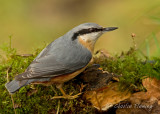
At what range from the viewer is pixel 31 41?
6672 millimetres

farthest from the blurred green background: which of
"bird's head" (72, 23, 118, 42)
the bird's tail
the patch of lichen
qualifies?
the bird's tail

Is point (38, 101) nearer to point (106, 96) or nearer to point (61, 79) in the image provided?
point (61, 79)

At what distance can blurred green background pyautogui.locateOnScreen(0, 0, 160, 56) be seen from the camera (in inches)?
255

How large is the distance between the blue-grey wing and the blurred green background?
3.08 m

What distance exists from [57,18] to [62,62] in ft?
16.1

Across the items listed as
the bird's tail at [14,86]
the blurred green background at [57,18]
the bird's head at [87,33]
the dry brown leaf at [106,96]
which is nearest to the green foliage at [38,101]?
the dry brown leaf at [106,96]

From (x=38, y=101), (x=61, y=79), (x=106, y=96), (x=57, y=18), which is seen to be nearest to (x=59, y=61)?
(x=61, y=79)

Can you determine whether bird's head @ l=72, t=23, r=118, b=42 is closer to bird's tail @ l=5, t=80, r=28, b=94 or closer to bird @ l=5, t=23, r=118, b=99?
bird @ l=5, t=23, r=118, b=99

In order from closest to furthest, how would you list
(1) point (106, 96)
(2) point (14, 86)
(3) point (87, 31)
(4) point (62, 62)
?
1. (2) point (14, 86)
2. (1) point (106, 96)
3. (4) point (62, 62)
4. (3) point (87, 31)

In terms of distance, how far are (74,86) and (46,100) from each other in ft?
1.41

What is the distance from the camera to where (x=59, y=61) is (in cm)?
300

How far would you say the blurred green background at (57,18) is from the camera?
21.2 feet

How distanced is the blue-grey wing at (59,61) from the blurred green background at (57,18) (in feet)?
10.1

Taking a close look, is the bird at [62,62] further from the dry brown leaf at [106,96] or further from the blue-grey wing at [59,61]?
the dry brown leaf at [106,96]
